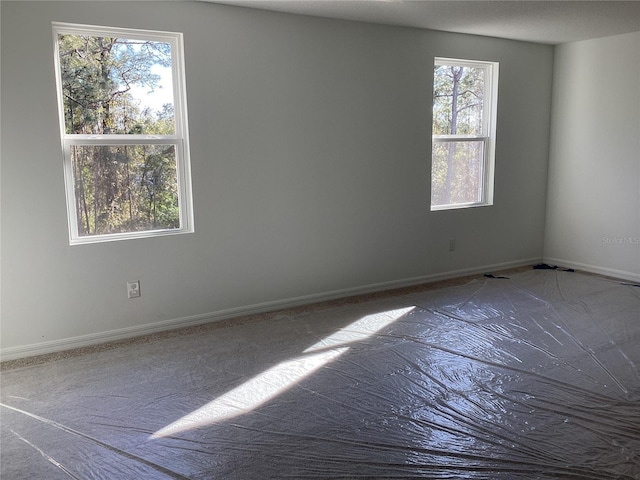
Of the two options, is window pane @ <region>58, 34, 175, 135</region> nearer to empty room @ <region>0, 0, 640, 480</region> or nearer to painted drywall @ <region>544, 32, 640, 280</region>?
empty room @ <region>0, 0, 640, 480</region>

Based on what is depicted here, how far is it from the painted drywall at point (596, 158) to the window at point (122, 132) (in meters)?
4.06

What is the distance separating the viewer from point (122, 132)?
11.9ft

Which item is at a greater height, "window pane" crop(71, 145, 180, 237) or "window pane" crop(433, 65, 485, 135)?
"window pane" crop(433, 65, 485, 135)

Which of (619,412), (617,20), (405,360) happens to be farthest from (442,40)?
(619,412)

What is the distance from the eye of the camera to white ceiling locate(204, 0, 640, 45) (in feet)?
12.5

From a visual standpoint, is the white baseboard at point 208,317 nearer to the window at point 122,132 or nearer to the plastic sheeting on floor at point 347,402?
the plastic sheeting on floor at point 347,402

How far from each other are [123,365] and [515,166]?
4308 mm

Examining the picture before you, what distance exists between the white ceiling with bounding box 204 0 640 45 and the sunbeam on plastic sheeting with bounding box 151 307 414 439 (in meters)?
2.35

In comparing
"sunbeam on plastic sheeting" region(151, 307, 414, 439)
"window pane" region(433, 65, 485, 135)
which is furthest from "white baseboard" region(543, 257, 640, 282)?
"sunbeam on plastic sheeting" region(151, 307, 414, 439)

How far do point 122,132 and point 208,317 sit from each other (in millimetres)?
1478

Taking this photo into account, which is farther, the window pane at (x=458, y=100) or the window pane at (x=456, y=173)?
the window pane at (x=456, y=173)

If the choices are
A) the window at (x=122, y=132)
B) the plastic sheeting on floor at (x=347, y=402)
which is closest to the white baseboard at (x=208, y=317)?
the plastic sheeting on floor at (x=347, y=402)

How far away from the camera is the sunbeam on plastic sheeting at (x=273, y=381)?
258 cm

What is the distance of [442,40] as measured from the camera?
4859mm
